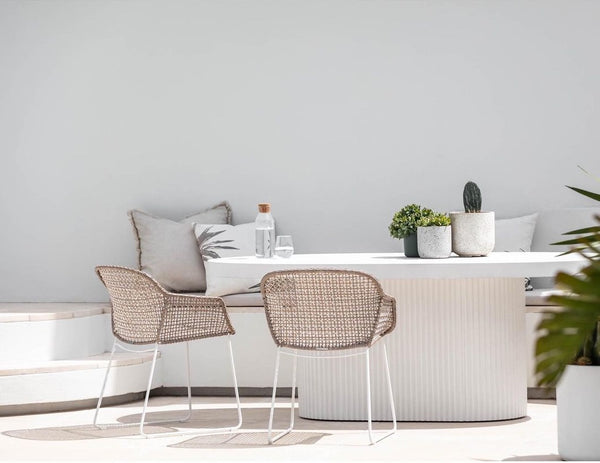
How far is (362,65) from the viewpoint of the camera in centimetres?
633

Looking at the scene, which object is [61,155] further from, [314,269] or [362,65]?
[314,269]

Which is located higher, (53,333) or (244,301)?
(244,301)

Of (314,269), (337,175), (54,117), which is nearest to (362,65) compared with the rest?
(337,175)

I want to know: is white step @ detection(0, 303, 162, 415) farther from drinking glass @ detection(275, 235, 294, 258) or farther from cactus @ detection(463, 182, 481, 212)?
cactus @ detection(463, 182, 481, 212)

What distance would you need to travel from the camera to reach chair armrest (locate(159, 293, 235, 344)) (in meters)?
4.33

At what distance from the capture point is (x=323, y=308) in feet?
13.1

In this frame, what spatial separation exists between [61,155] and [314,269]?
10.7 ft

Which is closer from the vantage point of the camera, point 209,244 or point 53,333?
point 53,333

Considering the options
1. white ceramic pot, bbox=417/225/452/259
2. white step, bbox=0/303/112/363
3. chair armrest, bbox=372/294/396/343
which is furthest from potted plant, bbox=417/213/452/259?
white step, bbox=0/303/112/363

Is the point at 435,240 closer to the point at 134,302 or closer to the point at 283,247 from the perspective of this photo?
the point at 283,247

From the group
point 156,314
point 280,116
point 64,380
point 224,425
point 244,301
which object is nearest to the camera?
point 156,314

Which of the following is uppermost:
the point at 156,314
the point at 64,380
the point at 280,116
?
the point at 280,116

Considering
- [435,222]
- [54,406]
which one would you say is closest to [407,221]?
[435,222]

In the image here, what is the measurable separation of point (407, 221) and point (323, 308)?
2.43 ft
